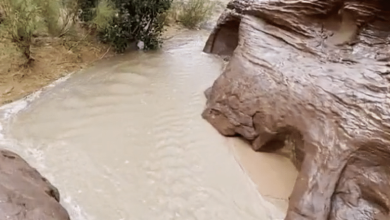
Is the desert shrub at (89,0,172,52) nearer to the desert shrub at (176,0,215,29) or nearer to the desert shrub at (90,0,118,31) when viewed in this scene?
the desert shrub at (90,0,118,31)

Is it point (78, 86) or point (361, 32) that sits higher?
point (361, 32)

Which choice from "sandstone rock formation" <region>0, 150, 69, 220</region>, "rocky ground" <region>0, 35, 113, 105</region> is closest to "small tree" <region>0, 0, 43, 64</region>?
"rocky ground" <region>0, 35, 113, 105</region>

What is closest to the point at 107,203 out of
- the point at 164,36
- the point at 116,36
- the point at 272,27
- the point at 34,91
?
the point at 34,91

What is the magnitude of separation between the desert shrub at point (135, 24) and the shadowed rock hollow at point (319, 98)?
1.18 m

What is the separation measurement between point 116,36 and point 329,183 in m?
3.33

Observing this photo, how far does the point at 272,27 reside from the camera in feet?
14.9

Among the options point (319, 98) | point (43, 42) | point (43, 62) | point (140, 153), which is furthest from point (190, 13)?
point (319, 98)

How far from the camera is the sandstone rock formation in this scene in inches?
103

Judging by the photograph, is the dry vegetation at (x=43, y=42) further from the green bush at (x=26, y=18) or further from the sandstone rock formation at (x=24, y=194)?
the sandstone rock formation at (x=24, y=194)

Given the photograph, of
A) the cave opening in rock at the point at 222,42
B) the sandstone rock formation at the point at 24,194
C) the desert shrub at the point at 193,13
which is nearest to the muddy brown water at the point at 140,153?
the sandstone rock formation at the point at 24,194

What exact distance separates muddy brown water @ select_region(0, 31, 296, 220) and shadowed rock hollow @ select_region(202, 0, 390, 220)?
224 millimetres

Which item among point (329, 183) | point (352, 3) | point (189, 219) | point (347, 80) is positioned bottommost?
point (189, 219)

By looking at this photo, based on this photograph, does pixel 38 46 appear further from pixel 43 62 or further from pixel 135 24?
pixel 135 24

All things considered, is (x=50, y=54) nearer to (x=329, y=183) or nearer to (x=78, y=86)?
(x=78, y=86)
